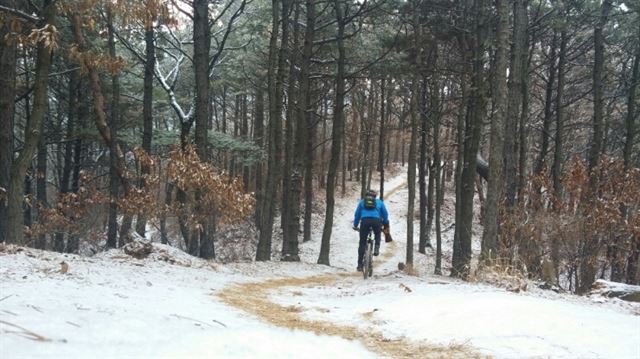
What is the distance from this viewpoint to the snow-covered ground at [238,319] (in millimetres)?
3371

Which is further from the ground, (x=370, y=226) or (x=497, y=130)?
(x=497, y=130)

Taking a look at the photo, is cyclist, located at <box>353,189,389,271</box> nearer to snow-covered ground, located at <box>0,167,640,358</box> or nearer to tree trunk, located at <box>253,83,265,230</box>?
snow-covered ground, located at <box>0,167,640,358</box>

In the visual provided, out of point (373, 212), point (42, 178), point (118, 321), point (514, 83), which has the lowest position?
point (118, 321)

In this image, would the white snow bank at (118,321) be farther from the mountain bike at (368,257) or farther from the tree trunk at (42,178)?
the tree trunk at (42,178)

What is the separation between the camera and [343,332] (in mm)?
4891

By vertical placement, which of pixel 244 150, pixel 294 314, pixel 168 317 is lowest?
pixel 294 314

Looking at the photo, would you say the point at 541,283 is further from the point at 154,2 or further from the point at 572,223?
the point at 154,2

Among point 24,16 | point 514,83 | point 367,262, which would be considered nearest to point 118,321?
point 24,16

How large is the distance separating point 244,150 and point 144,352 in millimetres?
19839

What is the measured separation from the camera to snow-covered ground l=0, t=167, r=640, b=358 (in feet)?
11.1

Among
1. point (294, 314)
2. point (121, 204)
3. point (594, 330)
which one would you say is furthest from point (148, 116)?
point (594, 330)

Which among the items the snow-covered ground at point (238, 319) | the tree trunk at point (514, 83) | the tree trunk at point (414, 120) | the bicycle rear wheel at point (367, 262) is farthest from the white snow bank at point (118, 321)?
the tree trunk at point (414, 120)

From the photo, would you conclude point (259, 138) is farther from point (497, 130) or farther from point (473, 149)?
point (497, 130)

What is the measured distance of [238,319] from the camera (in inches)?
192
